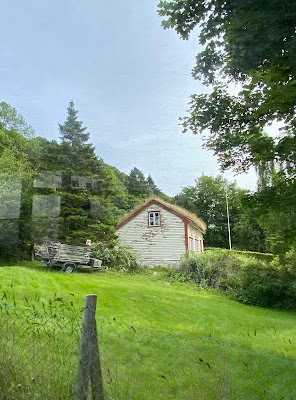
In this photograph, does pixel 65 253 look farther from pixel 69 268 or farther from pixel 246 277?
pixel 246 277

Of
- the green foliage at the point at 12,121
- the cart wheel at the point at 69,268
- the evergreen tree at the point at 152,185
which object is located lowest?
the cart wheel at the point at 69,268

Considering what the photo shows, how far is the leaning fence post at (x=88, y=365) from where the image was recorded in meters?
1.27

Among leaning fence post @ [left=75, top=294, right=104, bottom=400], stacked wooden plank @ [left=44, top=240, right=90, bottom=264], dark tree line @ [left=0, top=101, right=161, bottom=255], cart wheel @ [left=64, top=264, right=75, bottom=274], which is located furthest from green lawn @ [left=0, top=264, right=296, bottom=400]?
dark tree line @ [left=0, top=101, right=161, bottom=255]

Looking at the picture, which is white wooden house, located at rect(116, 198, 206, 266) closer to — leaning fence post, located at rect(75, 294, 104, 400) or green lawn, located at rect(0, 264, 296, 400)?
green lawn, located at rect(0, 264, 296, 400)

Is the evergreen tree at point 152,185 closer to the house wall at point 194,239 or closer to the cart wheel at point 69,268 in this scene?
the house wall at point 194,239

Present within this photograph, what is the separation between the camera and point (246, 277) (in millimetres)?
7551

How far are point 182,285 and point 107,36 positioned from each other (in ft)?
20.3

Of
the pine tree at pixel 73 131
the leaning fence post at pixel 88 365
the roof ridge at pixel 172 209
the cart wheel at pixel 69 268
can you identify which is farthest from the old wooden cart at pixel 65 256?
the leaning fence post at pixel 88 365

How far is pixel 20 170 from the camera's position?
859cm

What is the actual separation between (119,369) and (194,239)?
10442 millimetres

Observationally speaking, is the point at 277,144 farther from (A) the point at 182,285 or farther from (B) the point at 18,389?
(A) the point at 182,285

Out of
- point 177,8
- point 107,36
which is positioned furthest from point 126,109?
point 177,8

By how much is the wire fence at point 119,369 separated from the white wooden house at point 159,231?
8.51 m

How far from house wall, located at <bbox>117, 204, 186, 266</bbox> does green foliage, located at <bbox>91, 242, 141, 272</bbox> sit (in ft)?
4.01
